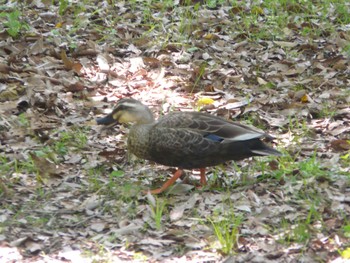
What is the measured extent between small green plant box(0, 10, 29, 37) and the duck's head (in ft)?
8.68

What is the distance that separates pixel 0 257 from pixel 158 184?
155 centimetres

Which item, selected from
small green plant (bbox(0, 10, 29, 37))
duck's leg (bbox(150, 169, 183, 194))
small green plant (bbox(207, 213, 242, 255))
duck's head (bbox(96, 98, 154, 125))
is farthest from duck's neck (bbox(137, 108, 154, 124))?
small green plant (bbox(0, 10, 29, 37))

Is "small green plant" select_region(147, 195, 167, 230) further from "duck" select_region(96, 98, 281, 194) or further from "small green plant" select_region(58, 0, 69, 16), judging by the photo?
"small green plant" select_region(58, 0, 69, 16)

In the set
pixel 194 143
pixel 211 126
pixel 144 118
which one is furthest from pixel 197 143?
pixel 144 118

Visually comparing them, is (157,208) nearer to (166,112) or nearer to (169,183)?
(169,183)

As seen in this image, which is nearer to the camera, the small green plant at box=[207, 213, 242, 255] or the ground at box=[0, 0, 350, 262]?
the small green plant at box=[207, 213, 242, 255]

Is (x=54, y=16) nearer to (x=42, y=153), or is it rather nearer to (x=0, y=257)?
(x=42, y=153)

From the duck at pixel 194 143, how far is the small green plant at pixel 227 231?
54cm

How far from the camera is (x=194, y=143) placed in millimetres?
5586

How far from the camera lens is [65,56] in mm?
7824

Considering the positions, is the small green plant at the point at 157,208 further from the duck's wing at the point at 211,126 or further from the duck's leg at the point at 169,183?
the duck's wing at the point at 211,126

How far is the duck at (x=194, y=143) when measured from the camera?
18.3 ft

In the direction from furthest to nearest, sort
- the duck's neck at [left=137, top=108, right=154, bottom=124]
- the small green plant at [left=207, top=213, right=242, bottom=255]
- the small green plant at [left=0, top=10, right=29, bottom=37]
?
the small green plant at [left=0, top=10, right=29, bottom=37] → the duck's neck at [left=137, top=108, right=154, bottom=124] → the small green plant at [left=207, top=213, right=242, bottom=255]

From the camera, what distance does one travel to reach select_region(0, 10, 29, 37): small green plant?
8.27 metres
